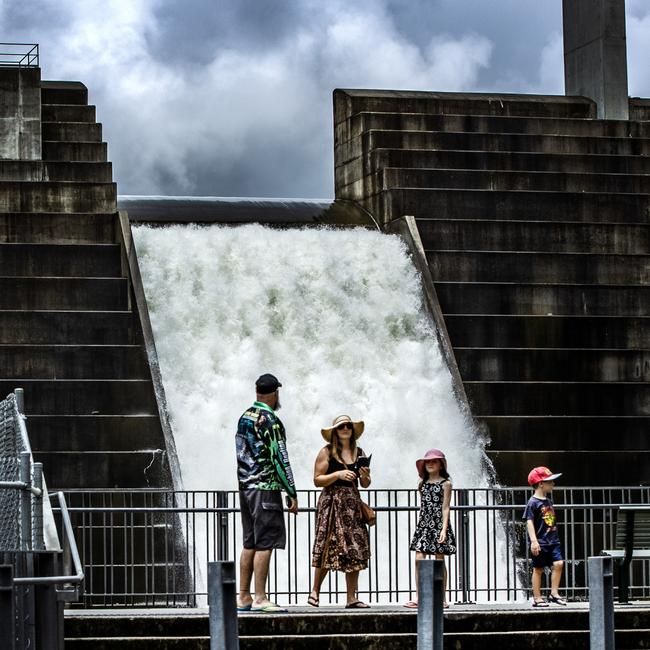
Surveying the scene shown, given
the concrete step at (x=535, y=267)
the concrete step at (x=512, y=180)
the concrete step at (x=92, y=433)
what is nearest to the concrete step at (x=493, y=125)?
the concrete step at (x=512, y=180)

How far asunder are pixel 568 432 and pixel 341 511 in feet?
39.7

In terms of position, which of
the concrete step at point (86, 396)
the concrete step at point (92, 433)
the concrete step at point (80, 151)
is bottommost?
the concrete step at point (92, 433)

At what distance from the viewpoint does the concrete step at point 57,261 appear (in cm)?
2695

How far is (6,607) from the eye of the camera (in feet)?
31.8

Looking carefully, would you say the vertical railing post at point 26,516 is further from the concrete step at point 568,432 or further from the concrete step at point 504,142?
the concrete step at point 504,142

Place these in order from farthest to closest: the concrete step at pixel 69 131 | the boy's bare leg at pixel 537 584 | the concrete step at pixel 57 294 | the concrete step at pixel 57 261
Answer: the concrete step at pixel 69 131, the concrete step at pixel 57 261, the concrete step at pixel 57 294, the boy's bare leg at pixel 537 584

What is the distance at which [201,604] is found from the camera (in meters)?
20.1

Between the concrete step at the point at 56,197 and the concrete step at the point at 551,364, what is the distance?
630 centimetres

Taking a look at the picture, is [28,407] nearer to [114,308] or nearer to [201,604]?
[114,308]

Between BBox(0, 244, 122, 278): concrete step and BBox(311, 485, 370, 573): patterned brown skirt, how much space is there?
497 inches

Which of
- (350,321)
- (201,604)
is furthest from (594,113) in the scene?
(201,604)

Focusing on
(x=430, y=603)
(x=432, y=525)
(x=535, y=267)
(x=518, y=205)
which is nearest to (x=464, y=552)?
(x=432, y=525)

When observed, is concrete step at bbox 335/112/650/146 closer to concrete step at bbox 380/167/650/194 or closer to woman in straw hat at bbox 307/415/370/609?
concrete step at bbox 380/167/650/194

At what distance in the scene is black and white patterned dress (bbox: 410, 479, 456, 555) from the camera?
15344mm
